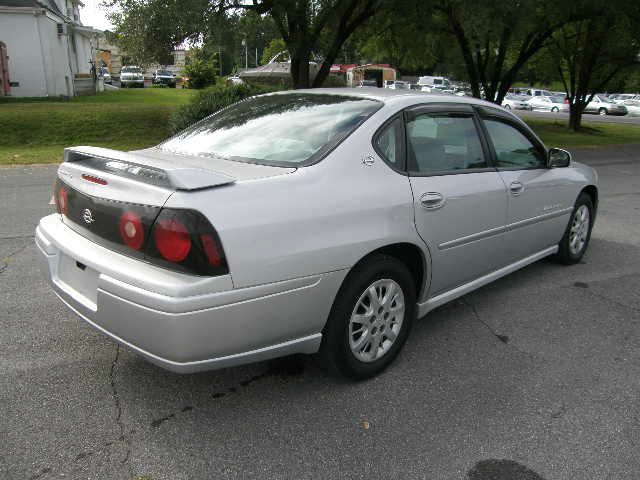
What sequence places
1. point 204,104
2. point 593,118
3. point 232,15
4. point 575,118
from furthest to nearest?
1. point 593,118
2. point 575,118
3. point 232,15
4. point 204,104

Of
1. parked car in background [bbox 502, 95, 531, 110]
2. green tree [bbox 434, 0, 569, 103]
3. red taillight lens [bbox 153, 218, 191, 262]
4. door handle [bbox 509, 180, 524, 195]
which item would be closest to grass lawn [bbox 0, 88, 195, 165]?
green tree [bbox 434, 0, 569, 103]

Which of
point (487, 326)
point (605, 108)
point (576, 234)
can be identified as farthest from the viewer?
point (605, 108)

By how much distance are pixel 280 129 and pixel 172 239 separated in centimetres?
124

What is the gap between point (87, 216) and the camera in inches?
112

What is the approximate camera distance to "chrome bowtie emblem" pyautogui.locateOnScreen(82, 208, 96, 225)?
280 cm

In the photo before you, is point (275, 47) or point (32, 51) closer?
point (32, 51)

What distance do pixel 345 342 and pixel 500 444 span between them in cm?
87

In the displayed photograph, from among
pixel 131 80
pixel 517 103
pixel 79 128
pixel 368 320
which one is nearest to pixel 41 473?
pixel 368 320

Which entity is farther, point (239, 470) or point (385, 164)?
point (385, 164)

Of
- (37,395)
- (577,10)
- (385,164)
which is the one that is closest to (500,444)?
(385,164)

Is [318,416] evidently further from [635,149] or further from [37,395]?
[635,149]

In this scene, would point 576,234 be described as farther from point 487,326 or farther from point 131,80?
point 131,80

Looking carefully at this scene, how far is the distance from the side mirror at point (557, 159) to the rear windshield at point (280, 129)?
1.89 metres

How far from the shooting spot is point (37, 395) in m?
2.88
